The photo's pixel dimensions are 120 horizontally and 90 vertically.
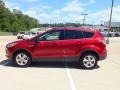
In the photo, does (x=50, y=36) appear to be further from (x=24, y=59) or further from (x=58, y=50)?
(x=24, y=59)

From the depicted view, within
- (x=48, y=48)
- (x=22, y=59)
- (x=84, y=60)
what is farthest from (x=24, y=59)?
(x=84, y=60)

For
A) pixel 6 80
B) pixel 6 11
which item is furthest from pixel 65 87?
pixel 6 11

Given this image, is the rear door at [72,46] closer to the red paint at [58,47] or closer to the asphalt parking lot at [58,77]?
the red paint at [58,47]

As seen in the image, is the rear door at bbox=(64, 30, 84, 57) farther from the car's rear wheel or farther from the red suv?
the car's rear wheel

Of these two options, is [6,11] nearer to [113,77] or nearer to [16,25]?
[16,25]

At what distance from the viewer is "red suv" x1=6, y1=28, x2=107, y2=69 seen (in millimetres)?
12953

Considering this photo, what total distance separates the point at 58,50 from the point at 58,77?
8.51 feet

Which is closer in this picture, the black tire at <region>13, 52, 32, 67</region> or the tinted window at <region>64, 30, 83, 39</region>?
the black tire at <region>13, 52, 32, 67</region>

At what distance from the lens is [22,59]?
13008 millimetres

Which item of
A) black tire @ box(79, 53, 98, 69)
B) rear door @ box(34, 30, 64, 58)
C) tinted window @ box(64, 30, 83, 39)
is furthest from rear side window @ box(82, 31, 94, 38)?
rear door @ box(34, 30, 64, 58)

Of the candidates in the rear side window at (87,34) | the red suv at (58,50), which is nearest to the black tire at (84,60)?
the red suv at (58,50)

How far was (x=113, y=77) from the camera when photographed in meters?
10.8

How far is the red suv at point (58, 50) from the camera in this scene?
12953mm

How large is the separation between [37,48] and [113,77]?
3674 millimetres
